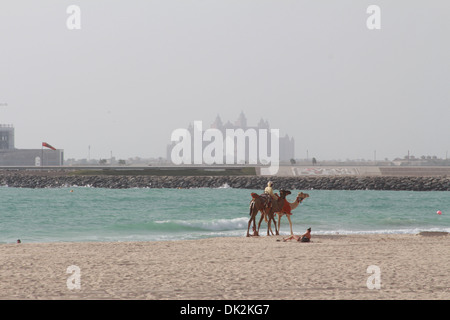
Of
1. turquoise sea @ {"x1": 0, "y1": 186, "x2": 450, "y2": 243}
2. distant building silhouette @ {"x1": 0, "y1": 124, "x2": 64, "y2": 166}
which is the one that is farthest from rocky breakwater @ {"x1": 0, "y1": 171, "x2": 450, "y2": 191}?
distant building silhouette @ {"x1": 0, "y1": 124, "x2": 64, "y2": 166}

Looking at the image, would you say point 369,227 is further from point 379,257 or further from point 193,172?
point 193,172

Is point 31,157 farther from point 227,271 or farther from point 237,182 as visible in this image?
point 227,271

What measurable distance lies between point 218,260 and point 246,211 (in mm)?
24920

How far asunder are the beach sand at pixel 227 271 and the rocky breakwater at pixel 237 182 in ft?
186

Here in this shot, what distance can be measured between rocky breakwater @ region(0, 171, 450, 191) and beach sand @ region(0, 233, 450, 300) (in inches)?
2236

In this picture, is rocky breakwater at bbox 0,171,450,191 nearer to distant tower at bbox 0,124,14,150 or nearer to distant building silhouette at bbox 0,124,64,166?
distant building silhouette at bbox 0,124,64,166

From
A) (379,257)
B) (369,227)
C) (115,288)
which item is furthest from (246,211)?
(115,288)

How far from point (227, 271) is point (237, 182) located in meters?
64.2

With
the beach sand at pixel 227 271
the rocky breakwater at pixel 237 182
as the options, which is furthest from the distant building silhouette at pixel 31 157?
the beach sand at pixel 227 271

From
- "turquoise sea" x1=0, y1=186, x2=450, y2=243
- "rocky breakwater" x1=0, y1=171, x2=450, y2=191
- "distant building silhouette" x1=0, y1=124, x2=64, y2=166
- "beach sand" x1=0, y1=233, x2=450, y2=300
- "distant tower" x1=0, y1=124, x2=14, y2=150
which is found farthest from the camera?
"distant tower" x1=0, y1=124, x2=14, y2=150

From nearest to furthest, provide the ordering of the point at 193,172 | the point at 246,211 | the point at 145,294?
the point at 145,294
the point at 246,211
the point at 193,172

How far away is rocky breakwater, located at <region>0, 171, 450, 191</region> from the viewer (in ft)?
240
